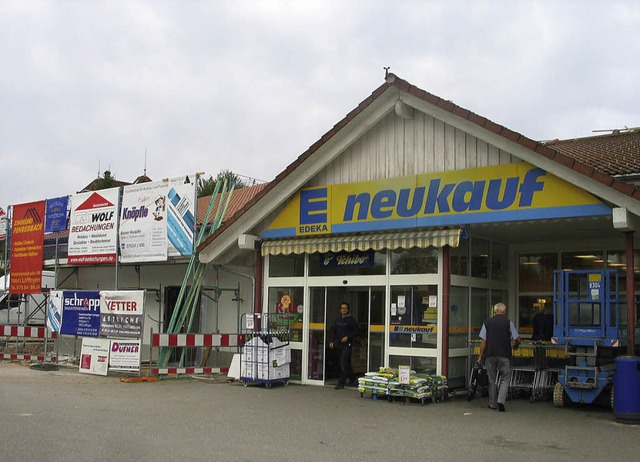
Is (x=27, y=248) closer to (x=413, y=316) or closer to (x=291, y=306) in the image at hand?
(x=291, y=306)

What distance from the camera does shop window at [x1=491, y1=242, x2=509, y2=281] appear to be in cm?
1415

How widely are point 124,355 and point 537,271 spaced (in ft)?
29.0

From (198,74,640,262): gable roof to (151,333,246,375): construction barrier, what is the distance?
1.78 meters

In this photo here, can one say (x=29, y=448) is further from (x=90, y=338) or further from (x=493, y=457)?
(x=90, y=338)

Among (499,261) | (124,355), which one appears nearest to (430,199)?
(499,261)

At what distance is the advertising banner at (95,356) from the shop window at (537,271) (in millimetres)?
8970

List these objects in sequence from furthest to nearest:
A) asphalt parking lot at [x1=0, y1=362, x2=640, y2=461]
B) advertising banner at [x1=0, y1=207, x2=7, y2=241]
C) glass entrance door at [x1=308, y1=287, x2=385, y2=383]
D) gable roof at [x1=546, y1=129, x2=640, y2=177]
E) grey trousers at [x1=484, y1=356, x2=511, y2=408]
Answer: advertising banner at [x1=0, y1=207, x2=7, y2=241] → glass entrance door at [x1=308, y1=287, x2=385, y2=383] → gable roof at [x1=546, y1=129, x2=640, y2=177] → grey trousers at [x1=484, y1=356, x2=511, y2=408] → asphalt parking lot at [x1=0, y1=362, x2=640, y2=461]

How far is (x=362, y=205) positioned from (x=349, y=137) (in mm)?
1345

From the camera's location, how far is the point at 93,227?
18500 millimetres

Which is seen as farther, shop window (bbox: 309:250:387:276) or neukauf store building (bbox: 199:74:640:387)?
shop window (bbox: 309:250:387:276)

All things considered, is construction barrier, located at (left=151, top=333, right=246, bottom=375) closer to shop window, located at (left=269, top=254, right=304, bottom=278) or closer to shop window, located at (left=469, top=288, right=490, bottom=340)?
shop window, located at (left=269, top=254, right=304, bottom=278)

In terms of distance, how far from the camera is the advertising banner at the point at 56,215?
19.4m

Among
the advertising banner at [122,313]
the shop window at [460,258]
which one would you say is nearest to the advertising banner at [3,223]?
the advertising banner at [122,313]

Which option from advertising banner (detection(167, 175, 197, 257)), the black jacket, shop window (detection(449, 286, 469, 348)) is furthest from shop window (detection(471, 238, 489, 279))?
advertising banner (detection(167, 175, 197, 257))
